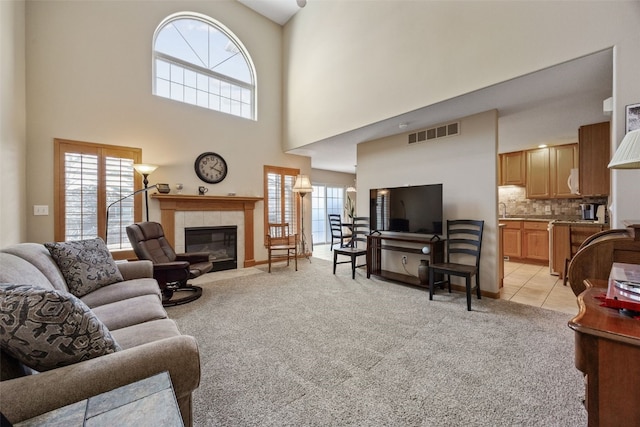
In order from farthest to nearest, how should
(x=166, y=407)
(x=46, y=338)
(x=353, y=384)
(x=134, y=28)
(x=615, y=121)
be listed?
(x=134, y=28), (x=615, y=121), (x=353, y=384), (x=46, y=338), (x=166, y=407)

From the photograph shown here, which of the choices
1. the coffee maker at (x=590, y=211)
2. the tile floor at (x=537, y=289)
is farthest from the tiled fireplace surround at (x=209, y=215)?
the coffee maker at (x=590, y=211)

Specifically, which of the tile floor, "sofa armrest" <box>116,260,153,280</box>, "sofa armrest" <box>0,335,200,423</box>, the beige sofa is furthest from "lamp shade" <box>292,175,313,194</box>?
"sofa armrest" <box>0,335,200,423</box>

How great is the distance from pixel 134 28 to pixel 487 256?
19.9 feet

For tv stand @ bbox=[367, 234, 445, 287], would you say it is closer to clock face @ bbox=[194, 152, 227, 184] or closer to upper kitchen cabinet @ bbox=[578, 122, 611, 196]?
upper kitchen cabinet @ bbox=[578, 122, 611, 196]

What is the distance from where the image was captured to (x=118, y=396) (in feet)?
2.55

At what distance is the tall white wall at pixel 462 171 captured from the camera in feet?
11.0

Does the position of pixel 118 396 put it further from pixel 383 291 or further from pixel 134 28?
pixel 134 28

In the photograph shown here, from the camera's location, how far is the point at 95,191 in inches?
149

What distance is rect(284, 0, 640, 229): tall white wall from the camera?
215 centimetres

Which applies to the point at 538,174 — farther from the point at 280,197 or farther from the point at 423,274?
the point at 280,197

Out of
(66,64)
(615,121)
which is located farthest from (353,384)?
(66,64)

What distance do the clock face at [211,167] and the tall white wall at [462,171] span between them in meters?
2.95

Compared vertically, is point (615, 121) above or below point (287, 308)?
above

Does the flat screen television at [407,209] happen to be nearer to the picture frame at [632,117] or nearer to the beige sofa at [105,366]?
the picture frame at [632,117]
